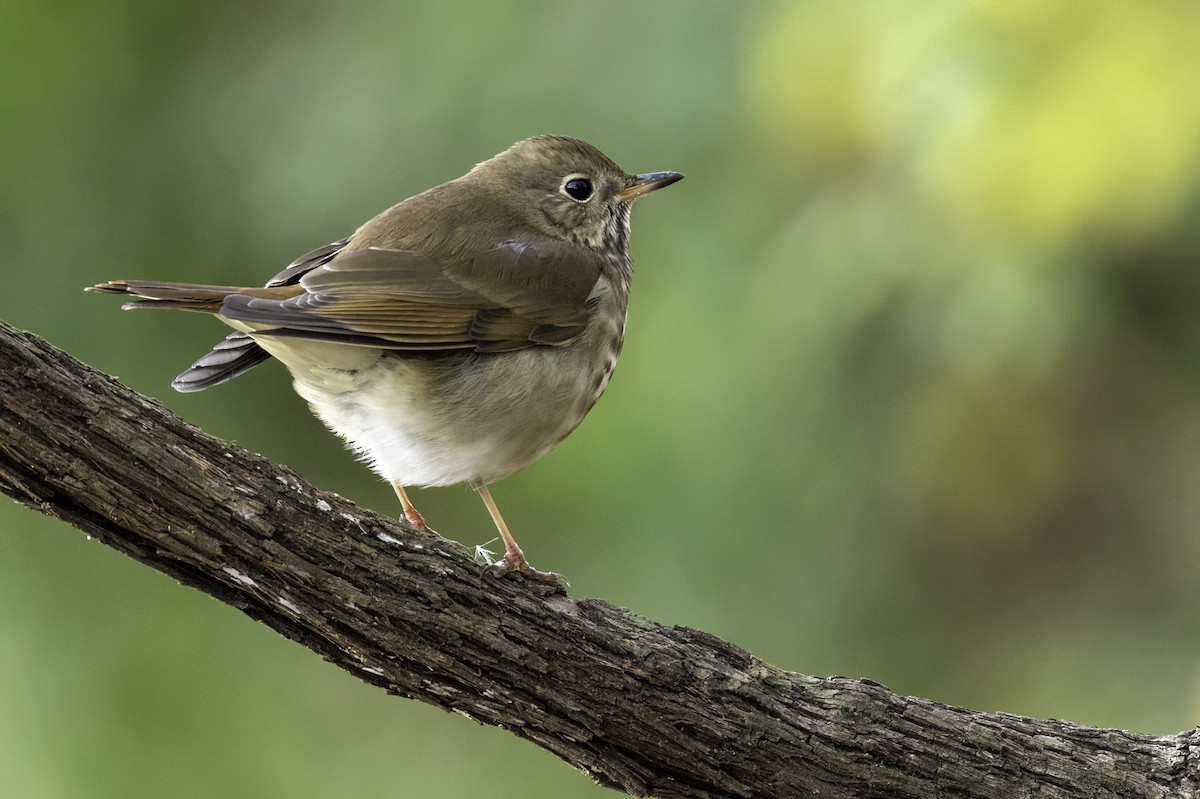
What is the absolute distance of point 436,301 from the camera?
163 inches

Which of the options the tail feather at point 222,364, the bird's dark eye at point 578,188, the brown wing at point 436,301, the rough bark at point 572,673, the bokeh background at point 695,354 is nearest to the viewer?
the rough bark at point 572,673

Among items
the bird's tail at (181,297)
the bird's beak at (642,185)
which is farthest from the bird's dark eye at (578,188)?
the bird's tail at (181,297)

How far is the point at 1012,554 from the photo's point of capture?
5.82m

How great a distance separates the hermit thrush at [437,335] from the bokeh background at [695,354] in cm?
126

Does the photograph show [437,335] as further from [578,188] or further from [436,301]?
[578,188]

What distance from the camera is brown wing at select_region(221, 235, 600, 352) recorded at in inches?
150

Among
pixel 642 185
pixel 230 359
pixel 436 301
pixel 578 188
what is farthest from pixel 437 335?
pixel 642 185

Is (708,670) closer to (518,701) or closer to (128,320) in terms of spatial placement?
(518,701)

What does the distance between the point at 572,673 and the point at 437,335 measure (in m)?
1.13

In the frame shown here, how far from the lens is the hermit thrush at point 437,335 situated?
387 cm

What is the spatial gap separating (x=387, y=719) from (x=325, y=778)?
0.37 meters

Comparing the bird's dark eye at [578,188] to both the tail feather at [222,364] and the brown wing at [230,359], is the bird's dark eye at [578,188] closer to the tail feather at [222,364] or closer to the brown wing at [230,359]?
the brown wing at [230,359]

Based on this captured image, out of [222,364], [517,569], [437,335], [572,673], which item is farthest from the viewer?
[222,364]

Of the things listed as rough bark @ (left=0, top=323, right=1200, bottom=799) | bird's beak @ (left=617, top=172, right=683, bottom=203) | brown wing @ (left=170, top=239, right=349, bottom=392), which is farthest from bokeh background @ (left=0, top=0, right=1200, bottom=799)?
rough bark @ (left=0, top=323, right=1200, bottom=799)
